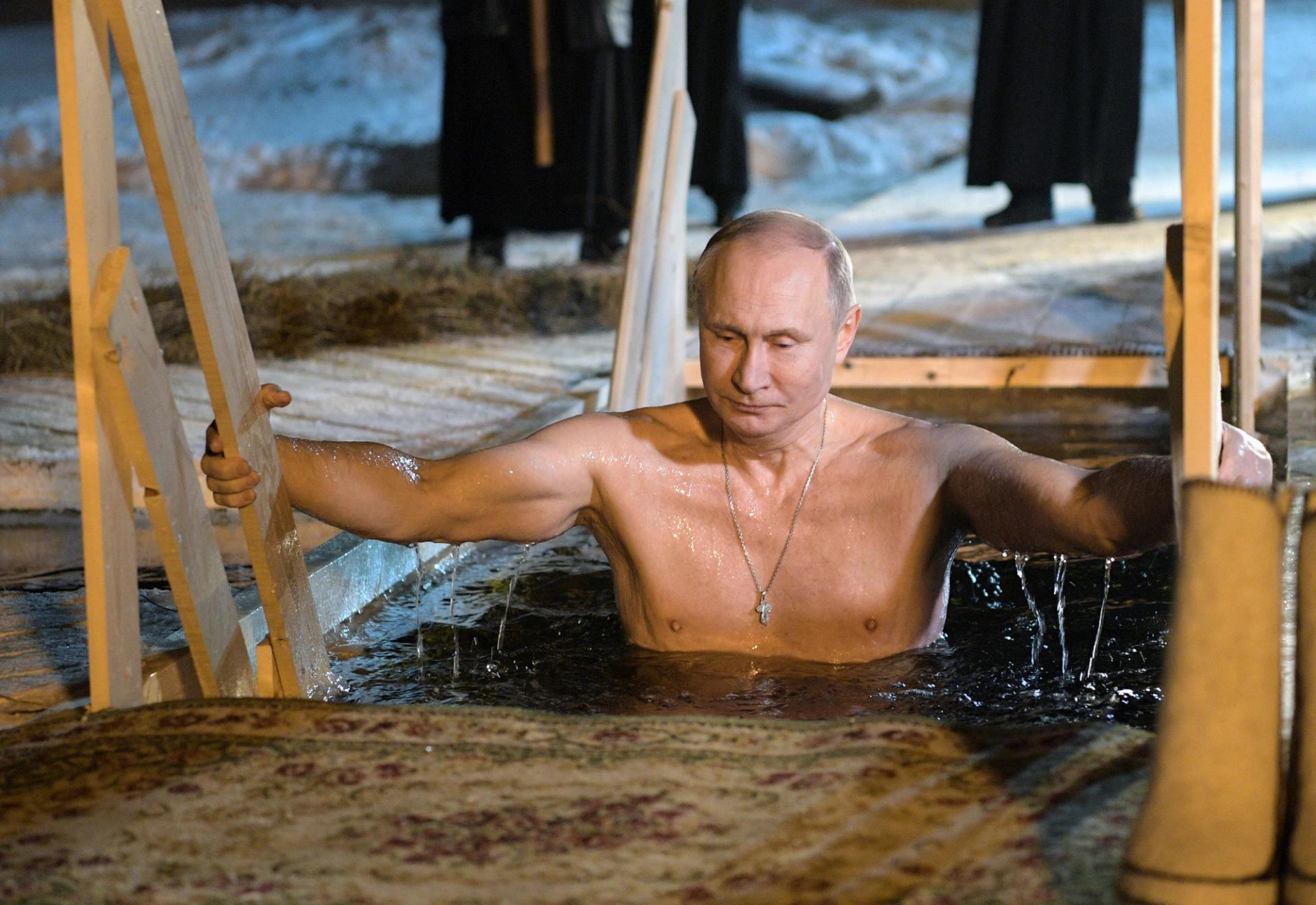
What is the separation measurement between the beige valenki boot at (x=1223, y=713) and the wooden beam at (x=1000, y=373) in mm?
3452

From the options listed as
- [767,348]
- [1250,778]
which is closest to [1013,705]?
[767,348]

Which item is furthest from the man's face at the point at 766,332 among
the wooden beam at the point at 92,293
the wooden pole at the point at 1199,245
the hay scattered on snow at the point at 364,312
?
the hay scattered on snow at the point at 364,312

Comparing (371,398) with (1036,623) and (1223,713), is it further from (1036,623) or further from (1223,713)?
(1223,713)

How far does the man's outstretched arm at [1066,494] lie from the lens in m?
2.00

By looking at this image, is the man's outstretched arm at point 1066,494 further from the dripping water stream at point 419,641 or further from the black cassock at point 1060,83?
the black cassock at point 1060,83

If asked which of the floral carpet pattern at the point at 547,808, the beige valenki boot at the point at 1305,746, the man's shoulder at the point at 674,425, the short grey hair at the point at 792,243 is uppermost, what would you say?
the short grey hair at the point at 792,243

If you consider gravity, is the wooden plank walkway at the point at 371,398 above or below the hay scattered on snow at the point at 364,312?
below

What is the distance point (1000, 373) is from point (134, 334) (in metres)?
3.45

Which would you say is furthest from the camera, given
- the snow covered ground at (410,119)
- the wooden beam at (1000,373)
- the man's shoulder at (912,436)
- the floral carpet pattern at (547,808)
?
the snow covered ground at (410,119)

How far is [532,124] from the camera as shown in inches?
285

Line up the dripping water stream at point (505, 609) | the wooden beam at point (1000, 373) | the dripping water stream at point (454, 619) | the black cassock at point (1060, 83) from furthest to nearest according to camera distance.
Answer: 1. the black cassock at point (1060, 83)
2. the wooden beam at point (1000, 373)
3. the dripping water stream at point (505, 609)
4. the dripping water stream at point (454, 619)

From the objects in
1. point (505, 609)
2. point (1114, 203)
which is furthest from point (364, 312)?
point (1114, 203)

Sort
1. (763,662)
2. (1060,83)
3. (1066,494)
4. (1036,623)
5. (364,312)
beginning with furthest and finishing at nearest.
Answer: (1060,83), (364,312), (1036,623), (763,662), (1066,494)

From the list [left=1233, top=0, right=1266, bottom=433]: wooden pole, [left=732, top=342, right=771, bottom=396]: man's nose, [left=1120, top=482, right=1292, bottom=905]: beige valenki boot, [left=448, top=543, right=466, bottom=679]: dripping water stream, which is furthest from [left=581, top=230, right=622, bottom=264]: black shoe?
[left=1120, top=482, right=1292, bottom=905]: beige valenki boot
